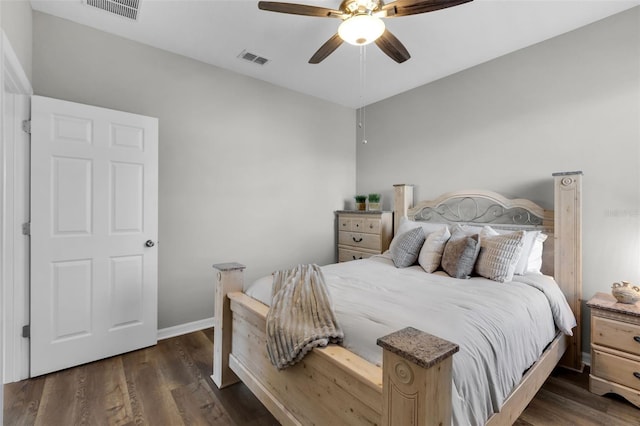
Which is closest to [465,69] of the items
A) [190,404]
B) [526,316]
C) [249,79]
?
[249,79]

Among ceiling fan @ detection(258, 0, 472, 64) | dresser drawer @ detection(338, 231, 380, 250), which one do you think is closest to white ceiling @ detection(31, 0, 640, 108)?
ceiling fan @ detection(258, 0, 472, 64)

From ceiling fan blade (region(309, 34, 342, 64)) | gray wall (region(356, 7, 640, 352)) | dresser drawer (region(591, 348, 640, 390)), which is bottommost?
dresser drawer (region(591, 348, 640, 390))

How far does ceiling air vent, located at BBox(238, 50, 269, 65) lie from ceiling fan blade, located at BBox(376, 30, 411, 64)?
1.37m

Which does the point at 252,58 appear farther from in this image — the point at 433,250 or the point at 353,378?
the point at 353,378

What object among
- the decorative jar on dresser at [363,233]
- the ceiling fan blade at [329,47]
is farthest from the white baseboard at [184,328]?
the ceiling fan blade at [329,47]

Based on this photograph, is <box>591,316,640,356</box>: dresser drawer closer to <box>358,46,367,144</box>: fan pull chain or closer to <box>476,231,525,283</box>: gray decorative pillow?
<box>476,231,525,283</box>: gray decorative pillow

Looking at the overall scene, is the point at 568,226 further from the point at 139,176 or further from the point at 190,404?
the point at 139,176

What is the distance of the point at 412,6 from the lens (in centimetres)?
190

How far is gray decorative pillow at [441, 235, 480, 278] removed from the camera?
7.86 feet

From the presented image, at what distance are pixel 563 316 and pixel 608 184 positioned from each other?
3.82ft

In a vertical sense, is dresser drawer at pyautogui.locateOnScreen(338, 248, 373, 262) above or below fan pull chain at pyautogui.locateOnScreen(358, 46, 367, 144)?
below

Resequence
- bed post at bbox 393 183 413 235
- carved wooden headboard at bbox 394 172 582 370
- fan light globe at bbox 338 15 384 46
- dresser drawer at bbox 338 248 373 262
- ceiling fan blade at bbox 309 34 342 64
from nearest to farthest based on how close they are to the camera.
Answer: fan light globe at bbox 338 15 384 46, ceiling fan blade at bbox 309 34 342 64, carved wooden headboard at bbox 394 172 582 370, bed post at bbox 393 183 413 235, dresser drawer at bbox 338 248 373 262

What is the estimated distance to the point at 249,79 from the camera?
11.8ft

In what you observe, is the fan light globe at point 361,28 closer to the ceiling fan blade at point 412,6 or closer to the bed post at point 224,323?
the ceiling fan blade at point 412,6
